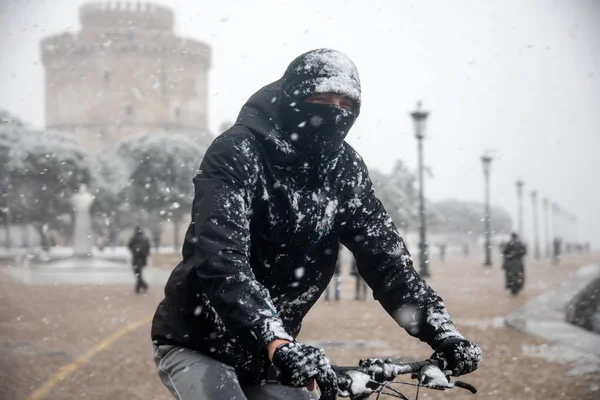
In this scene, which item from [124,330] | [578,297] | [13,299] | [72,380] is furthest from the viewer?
[13,299]

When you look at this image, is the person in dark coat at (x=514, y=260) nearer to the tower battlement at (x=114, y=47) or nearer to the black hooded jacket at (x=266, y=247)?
the black hooded jacket at (x=266, y=247)

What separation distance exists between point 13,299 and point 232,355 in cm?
1645

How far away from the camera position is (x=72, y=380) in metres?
7.57

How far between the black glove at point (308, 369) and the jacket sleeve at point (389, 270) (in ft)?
1.98

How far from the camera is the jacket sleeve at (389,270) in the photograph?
2.54 metres

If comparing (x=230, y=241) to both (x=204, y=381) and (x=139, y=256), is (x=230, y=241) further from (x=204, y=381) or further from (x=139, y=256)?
(x=139, y=256)

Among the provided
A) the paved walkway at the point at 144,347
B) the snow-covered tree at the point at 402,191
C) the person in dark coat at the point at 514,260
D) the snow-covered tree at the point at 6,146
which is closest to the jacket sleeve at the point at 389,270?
the paved walkway at the point at 144,347

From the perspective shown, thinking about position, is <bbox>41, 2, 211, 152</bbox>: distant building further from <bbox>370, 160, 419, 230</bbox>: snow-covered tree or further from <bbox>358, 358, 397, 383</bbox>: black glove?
<bbox>358, 358, 397, 383</bbox>: black glove

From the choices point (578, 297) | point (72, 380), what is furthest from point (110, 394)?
point (578, 297)

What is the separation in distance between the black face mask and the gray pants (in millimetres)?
699

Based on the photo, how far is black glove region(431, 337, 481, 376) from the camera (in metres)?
2.35

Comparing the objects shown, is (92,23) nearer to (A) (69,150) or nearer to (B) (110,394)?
(A) (69,150)

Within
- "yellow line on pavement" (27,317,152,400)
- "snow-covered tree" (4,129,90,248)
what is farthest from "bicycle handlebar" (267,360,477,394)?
"snow-covered tree" (4,129,90,248)

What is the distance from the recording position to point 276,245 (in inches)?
98.9
